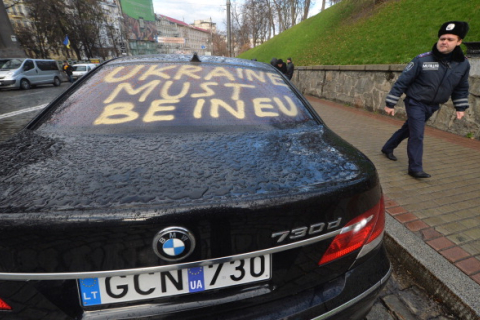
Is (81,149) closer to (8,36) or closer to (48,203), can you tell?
(48,203)

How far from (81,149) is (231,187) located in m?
0.80

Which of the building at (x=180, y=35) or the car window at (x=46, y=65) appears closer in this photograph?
the car window at (x=46, y=65)

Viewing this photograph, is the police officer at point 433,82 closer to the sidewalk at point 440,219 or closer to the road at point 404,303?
the sidewalk at point 440,219

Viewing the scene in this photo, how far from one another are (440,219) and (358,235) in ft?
6.83

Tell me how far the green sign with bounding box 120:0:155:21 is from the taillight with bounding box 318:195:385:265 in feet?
194

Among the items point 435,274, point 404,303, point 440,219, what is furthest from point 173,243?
point 440,219

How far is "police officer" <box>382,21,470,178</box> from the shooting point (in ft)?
10.4

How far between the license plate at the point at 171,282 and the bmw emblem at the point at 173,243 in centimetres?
9

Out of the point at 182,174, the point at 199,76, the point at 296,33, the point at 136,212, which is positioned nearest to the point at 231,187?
the point at 182,174

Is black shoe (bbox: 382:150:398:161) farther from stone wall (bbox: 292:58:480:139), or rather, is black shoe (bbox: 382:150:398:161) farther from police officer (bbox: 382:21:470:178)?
stone wall (bbox: 292:58:480:139)

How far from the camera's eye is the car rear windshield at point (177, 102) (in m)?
1.64

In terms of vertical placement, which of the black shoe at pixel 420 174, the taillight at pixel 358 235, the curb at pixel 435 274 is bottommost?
the black shoe at pixel 420 174

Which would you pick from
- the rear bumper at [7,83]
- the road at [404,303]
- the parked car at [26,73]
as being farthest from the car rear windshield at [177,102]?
the parked car at [26,73]

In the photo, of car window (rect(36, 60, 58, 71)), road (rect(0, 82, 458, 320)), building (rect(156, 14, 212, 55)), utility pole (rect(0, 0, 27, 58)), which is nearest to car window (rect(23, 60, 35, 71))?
car window (rect(36, 60, 58, 71))
